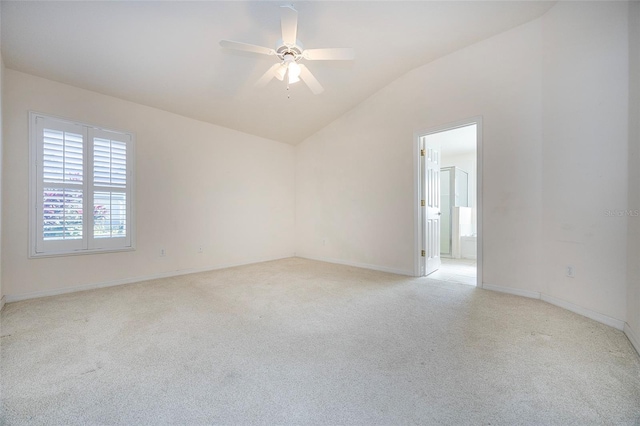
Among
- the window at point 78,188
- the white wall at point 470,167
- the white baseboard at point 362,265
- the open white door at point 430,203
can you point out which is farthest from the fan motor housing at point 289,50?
the white wall at point 470,167

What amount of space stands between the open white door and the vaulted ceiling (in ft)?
4.16

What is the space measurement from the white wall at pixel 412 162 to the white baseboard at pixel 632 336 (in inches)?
32.4

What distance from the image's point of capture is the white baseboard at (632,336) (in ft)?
5.87

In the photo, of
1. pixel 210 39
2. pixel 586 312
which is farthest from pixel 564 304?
pixel 210 39

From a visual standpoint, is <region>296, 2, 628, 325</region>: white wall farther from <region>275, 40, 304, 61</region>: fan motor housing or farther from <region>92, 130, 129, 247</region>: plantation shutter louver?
<region>92, 130, 129, 247</region>: plantation shutter louver

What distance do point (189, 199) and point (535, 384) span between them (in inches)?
175

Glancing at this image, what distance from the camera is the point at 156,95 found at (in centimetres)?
347

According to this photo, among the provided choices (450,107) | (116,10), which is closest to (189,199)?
(116,10)

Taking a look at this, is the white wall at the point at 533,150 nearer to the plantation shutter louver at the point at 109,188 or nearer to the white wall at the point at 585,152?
the white wall at the point at 585,152

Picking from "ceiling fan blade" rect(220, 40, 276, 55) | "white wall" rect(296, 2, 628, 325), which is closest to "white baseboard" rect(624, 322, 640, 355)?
"white wall" rect(296, 2, 628, 325)

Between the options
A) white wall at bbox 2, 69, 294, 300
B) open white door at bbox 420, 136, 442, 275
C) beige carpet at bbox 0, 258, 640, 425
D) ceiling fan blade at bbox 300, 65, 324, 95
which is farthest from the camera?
open white door at bbox 420, 136, 442, 275

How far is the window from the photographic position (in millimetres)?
2938

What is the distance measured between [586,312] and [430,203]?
212 centimetres

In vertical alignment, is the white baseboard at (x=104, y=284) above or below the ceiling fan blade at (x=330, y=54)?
below
